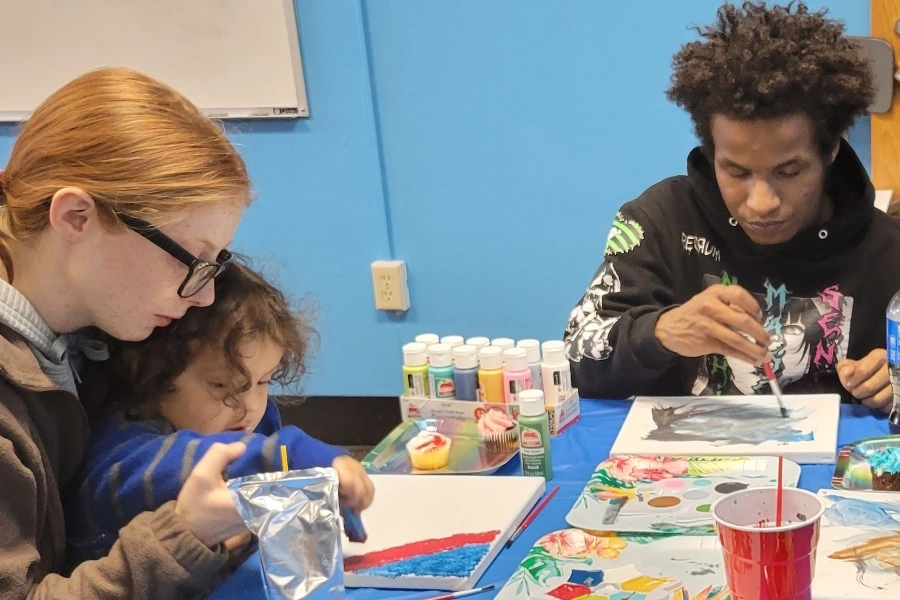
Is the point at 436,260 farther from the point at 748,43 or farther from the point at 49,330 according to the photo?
the point at 49,330

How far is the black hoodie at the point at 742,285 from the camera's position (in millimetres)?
1567

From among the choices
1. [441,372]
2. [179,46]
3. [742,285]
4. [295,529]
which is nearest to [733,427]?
[742,285]

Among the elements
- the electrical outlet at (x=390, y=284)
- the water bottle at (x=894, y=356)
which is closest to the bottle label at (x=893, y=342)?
the water bottle at (x=894, y=356)

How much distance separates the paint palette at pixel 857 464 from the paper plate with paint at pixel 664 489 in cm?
5

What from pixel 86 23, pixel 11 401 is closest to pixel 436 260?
pixel 86 23

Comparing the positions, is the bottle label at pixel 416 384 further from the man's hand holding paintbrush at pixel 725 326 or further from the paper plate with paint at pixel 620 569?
the paper plate with paint at pixel 620 569

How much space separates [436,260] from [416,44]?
1.95ft

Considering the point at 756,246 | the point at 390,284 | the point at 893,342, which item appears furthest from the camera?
the point at 390,284

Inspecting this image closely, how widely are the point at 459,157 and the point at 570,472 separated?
4.94ft

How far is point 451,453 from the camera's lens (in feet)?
4.67

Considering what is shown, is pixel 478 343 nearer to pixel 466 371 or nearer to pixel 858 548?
pixel 466 371

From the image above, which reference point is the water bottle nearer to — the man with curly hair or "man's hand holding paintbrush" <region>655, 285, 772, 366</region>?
the man with curly hair

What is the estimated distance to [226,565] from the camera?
1.13m

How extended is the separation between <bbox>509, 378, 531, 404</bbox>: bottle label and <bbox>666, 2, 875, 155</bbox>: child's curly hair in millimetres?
507
